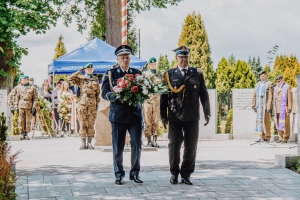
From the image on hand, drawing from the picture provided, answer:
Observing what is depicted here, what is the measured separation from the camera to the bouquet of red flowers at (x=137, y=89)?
811 centimetres

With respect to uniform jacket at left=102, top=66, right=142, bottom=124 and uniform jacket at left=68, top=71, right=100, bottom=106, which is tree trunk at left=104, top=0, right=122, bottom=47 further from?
uniform jacket at left=102, top=66, right=142, bottom=124

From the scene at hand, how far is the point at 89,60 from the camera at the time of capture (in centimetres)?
1969

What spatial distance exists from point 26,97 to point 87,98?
218 inches

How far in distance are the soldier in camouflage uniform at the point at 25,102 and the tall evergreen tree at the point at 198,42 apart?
1216 inches

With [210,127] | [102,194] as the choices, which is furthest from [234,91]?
[102,194]

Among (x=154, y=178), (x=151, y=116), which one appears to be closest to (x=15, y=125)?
(x=151, y=116)

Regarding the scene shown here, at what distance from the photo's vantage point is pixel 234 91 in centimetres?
1852

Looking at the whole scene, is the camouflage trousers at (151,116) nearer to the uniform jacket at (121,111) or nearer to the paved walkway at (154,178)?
the paved walkway at (154,178)

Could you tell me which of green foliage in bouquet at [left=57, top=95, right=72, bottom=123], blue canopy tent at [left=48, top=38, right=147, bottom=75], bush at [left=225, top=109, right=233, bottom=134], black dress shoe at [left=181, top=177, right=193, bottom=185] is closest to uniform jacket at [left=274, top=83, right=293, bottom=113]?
bush at [left=225, top=109, right=233, bottom=134]

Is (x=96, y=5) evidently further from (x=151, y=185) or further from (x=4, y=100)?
(x=151, y=185)

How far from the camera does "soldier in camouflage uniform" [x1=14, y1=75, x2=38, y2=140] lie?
733 inches

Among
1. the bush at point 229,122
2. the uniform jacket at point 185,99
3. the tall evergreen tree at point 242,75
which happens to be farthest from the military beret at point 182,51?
the tall evergreen tree at point 242,75

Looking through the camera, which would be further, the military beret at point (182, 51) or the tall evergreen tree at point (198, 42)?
the tall evergreen tree at point (198, 42)

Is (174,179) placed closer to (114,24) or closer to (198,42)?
(114,24)
